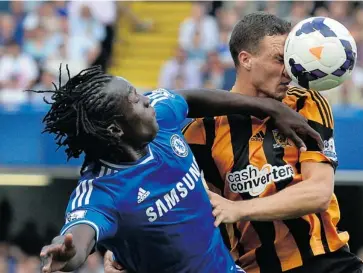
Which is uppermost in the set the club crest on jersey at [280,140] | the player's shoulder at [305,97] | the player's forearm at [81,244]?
the player's shoulder at [305,97]

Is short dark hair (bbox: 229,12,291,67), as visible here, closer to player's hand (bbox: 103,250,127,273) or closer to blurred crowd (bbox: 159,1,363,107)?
player's hand (bbox: 103,250,127,273)

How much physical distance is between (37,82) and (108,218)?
27.4 ft

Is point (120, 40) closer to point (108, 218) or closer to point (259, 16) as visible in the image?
point (259, 16)

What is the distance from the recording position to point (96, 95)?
191 inches

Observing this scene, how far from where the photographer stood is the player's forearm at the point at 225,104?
551 centimetres

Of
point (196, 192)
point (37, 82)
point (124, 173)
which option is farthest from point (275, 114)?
point (37, 82)

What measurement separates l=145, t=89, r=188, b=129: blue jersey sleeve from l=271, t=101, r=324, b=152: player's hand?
1.62ft

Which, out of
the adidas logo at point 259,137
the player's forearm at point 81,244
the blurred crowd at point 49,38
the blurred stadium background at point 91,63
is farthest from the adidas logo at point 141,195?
the blurred crowd at point 49,38

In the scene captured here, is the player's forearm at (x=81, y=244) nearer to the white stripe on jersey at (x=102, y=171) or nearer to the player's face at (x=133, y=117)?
the white stripe on jersey at (x=102, y=171)

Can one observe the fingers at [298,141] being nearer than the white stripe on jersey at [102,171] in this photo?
No

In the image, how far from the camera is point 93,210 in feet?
15.4

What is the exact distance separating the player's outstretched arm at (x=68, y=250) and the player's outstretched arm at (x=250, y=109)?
1252mm

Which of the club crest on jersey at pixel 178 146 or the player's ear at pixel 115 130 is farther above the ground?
the player's ear at pixel 115 130

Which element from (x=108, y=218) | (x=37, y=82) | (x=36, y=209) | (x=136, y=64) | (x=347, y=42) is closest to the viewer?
(x=108, y=218)
